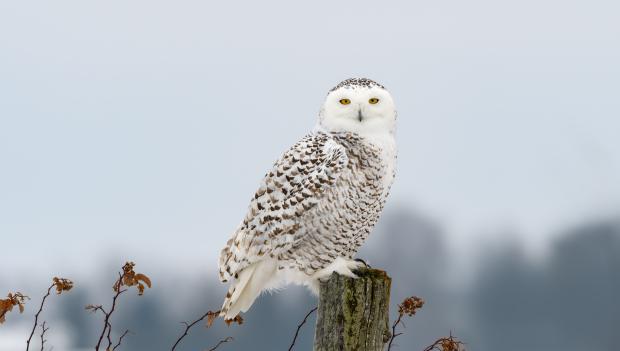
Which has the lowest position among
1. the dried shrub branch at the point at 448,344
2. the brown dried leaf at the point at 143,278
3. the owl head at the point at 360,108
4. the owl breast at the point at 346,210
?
the dried shrub branch at the point at 448,344

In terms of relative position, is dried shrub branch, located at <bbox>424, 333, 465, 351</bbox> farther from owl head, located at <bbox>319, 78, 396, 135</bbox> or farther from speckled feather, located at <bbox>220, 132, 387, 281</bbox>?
owl head, located at <bbox>319, 78, 396, 135</bbox>

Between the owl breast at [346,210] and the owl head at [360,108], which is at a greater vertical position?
the owl head at [360,108]

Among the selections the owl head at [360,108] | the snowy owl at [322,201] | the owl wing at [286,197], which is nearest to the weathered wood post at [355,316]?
the snowy owl at [322,201]

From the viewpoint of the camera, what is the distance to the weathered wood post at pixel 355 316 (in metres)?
4.20

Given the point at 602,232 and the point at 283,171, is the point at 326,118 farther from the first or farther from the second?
the point at 602,232

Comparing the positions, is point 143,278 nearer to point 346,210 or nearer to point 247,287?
point 247,287

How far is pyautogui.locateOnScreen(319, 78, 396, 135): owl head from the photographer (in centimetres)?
470

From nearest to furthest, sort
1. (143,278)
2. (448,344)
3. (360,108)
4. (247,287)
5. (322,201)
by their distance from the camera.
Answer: (143,278)
(448,344)
(322,201)
(360,108)
(247,287)

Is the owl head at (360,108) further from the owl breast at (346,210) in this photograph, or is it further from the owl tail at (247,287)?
the owl tail at (247,287)

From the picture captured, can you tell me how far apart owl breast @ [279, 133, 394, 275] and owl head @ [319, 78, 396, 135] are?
0.23ft

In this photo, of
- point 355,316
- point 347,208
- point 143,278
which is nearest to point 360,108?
point 347,208

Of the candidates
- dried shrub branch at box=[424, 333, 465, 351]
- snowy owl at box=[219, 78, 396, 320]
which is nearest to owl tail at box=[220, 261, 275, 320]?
snowy owl at box=[219, 78, 396, 320]

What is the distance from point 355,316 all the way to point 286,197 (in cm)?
76

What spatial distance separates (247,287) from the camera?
15.9ft
